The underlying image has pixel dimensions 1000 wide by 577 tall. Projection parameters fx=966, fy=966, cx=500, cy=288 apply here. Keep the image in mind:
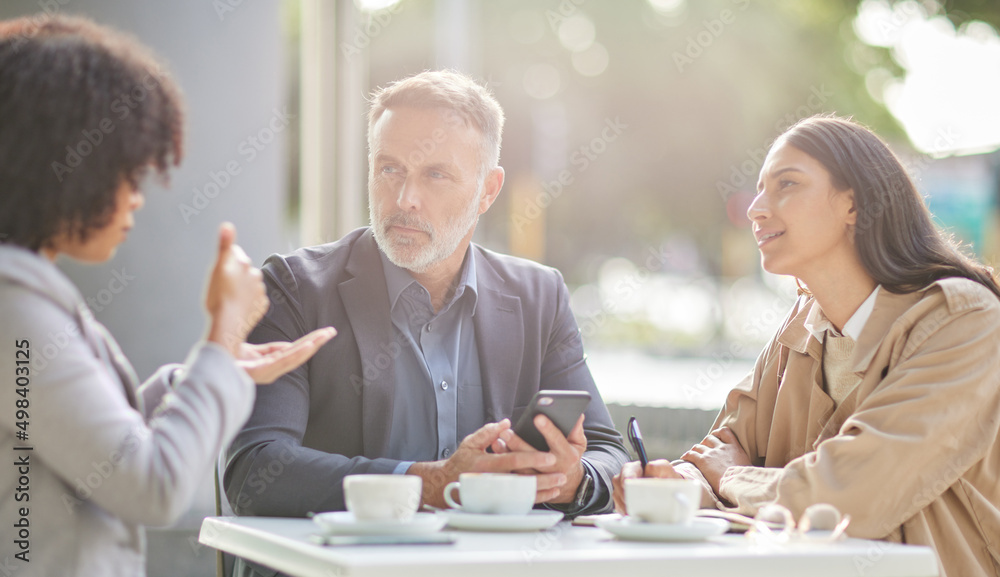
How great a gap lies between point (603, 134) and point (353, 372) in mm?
20038

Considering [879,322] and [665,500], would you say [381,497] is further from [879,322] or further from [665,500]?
A: [879,322]

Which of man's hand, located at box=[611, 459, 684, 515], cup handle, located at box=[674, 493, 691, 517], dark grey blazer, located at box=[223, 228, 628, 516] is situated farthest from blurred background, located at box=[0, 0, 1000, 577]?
man's hand, located at box=[611, 459, 684, 515]

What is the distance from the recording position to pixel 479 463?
229 centimetres

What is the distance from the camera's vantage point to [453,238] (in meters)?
2.99

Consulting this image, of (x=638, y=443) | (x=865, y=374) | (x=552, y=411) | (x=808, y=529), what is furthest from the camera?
(x=865, y=374)

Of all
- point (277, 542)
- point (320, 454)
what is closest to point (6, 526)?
point (277, 542)

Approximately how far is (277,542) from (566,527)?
25.3 inches

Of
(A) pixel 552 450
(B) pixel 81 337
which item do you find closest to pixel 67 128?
(B) pixel 81 337

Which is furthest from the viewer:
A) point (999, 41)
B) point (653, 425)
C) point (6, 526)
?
point (999, 41)

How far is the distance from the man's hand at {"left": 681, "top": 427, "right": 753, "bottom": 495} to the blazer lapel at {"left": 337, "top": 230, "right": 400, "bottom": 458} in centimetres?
86

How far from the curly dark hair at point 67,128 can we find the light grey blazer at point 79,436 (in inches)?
2.9

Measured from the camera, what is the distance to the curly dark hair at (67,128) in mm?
1471

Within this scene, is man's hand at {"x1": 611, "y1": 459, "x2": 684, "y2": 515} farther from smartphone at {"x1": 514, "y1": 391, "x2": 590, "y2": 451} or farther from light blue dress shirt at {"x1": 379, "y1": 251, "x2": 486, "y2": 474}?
light blue dress shirt at {"x1": 379, "y1": 251, "x2": 486, "y2": 474}

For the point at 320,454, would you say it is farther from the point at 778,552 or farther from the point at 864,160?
the point at 864,160
